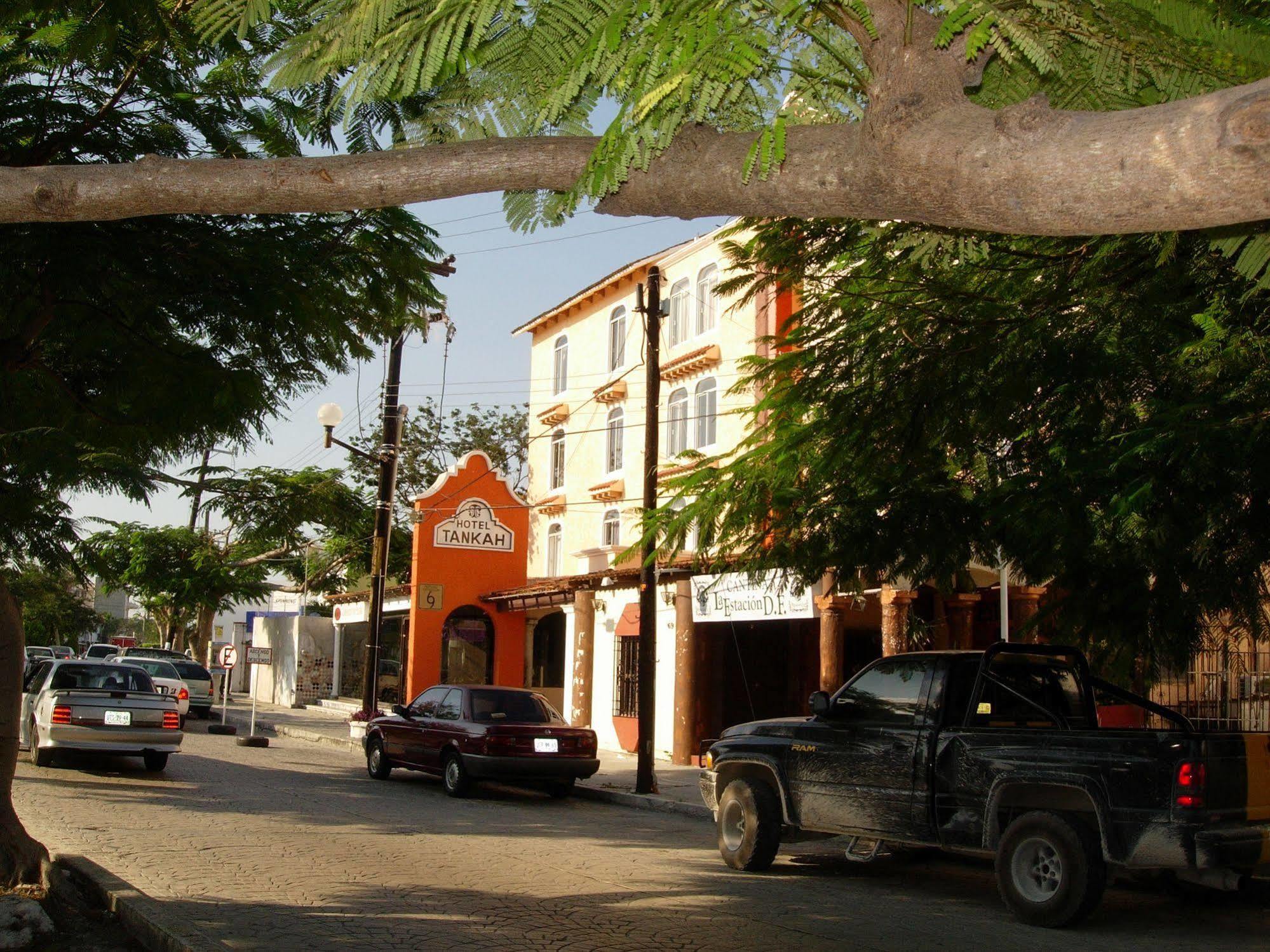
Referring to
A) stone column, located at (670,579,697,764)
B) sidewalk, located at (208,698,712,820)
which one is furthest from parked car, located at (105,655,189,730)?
stone column, located at (670,579,697,764)

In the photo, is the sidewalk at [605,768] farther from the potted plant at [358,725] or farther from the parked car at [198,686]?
the parked car at [198,686]

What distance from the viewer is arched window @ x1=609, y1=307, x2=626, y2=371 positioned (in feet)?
109

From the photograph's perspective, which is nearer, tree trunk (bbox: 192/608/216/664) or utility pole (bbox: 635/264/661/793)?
utility pole (bbox: 635/264/661/793)

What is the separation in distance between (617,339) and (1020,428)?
23.6 m

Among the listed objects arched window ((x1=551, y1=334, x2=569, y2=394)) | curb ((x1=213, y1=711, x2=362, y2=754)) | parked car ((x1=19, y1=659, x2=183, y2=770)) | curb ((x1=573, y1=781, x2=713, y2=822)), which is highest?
arched window ((x1=551, y1=334, x2=569, y2=394))

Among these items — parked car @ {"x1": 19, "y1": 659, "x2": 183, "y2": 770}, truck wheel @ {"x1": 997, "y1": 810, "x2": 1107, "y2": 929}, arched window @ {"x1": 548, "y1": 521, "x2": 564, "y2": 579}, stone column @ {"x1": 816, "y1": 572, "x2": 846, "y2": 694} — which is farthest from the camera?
arched window @ {"x1": 548, "y1": 521, "x2": 564, "y2": 579}

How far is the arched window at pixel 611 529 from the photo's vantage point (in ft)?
107

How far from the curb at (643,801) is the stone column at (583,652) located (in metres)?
6.38

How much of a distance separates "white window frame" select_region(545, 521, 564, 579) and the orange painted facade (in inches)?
163

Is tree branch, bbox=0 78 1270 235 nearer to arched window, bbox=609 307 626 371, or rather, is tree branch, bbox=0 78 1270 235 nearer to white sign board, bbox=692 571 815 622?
white sign board, bbox=692 571 815 622

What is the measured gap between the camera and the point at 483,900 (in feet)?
30.5

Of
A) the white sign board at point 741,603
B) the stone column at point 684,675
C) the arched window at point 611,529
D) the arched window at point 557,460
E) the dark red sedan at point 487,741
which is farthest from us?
the arched window at point 557,460

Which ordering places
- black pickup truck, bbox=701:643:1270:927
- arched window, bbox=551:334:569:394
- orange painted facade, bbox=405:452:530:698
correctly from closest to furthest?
black pickup truck, bbox=701:643:1270:927
orange painted facade, bbox=405:452:530:698
arched window, bbox=551:334:569:394

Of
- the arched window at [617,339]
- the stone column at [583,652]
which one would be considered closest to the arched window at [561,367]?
the arched window at [617,339]
